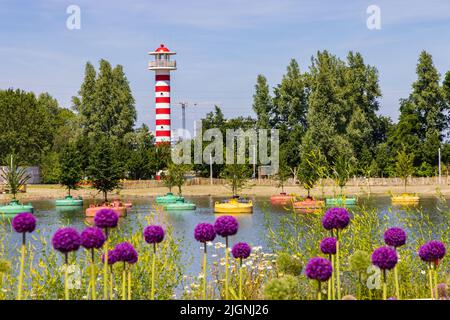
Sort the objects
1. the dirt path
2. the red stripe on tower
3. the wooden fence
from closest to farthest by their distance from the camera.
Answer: the dirt path
the wooden fence
the red stripe on tower

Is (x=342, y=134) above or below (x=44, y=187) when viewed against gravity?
above

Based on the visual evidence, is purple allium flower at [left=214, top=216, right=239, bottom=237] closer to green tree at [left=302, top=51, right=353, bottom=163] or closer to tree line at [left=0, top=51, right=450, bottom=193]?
tree line at [left=0, top=51, right=450, bottom=193]

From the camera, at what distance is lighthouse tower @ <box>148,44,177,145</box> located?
95438mm

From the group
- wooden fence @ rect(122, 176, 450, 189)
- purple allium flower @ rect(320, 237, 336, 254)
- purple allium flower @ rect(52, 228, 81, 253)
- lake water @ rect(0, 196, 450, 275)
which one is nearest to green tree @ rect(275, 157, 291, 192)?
wooden fence @ rect(122, 176, 450, 189)

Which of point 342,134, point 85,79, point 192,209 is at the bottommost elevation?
point 192,209

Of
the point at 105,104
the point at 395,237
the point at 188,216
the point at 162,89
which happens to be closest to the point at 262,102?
the point at 162,89

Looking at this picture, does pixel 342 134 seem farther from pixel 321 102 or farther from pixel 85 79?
pixel 85 79

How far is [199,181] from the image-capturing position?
95.4 m

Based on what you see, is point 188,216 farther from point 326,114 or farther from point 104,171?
point 326,114

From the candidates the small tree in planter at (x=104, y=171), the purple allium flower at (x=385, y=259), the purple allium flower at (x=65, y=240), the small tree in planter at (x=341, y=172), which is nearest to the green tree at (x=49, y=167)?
the small tree in planter at (x=104, y=171)

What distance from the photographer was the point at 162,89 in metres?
98.0

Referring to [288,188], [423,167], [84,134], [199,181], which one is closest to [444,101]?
[423,167]

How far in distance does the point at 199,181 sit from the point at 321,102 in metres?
16.7
